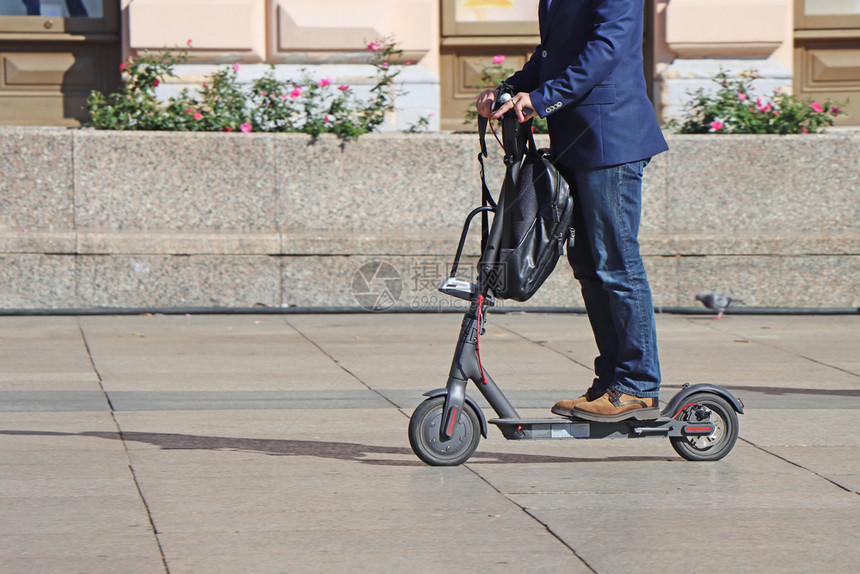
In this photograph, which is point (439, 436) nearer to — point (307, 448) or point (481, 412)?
point (481, 412)

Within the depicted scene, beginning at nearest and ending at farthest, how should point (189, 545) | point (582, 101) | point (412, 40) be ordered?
point (189, 545)
point (582, 101)
point (412, 40)

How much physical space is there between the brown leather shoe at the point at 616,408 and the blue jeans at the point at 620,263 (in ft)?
0.08

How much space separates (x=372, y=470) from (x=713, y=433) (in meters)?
1.25

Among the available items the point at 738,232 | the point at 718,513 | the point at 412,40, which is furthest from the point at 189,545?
the point at 412,40

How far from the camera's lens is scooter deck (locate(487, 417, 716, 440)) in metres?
4.32

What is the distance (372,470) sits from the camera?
14.4 ft

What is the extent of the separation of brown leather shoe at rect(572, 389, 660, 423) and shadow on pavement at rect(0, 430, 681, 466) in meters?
0.30

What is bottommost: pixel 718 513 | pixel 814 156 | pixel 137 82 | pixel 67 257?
pixel 718 513

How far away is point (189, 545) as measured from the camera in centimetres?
347

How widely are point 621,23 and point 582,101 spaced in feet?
0.97

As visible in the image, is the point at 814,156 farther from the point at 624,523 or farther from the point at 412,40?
the point at 624,523

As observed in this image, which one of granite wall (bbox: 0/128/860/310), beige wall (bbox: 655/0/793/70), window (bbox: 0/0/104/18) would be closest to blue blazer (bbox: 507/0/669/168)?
granite wall (bbox: 0/128/860/310)

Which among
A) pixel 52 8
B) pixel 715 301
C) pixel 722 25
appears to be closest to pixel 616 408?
pixel 715 301

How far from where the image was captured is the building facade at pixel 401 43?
9.70 metres
